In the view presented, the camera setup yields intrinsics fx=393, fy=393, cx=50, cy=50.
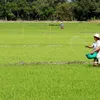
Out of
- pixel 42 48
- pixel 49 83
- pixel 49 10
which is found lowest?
pixel 49 10

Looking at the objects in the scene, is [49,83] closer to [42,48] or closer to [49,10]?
[42,48]

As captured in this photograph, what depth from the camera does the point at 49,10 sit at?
10444 cm

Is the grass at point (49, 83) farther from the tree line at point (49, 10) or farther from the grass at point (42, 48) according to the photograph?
the tree line at point (49, 10)

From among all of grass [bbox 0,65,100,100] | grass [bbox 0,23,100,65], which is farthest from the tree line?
grass [bbox 0,65,100,100]

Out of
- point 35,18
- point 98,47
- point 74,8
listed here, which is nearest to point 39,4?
point 35,18

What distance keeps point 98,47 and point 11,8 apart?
89.8 metres

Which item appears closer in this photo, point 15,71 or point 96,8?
point 15,71

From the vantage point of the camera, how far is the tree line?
94938mm

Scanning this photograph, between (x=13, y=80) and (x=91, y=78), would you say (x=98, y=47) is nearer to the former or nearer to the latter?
(x=91, y=78)

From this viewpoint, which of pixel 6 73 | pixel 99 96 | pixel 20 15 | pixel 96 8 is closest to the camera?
pixel 99 96

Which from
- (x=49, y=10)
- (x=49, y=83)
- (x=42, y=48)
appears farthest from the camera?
(x=49, y=10)

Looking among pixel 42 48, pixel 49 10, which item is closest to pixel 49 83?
pixel 42 48

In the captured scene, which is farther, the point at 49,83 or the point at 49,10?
the point at 49,10

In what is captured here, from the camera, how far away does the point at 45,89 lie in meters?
9.80
